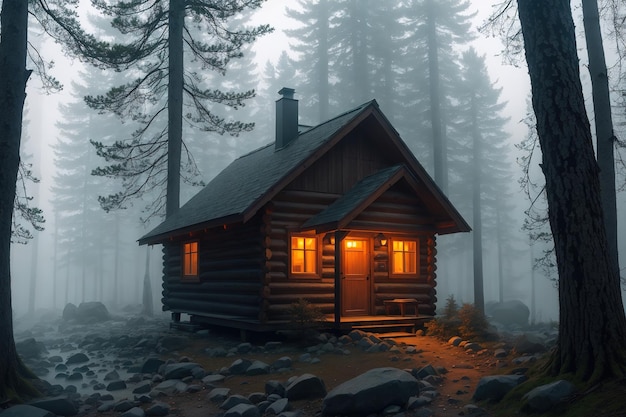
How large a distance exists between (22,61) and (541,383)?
994 centimetres

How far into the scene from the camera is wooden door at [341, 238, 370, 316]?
16.0m

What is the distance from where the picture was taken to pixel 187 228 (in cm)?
1734

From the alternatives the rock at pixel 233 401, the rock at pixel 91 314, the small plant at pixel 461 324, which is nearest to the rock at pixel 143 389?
the rock at pixel 233 401

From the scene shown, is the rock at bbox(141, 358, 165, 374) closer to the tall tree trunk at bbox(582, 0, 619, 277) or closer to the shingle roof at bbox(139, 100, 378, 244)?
the shingle roof at bbox(139, 100, 378, 244)

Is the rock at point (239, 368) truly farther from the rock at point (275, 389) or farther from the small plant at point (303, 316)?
the small plant at point (303, 316)

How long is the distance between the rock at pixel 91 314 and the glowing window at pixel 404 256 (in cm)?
2171

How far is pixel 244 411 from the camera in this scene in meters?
7.79

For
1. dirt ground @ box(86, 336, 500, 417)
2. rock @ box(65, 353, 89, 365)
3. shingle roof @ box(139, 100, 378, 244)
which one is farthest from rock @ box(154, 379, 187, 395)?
rock @ box(65, 353, 89, 365)

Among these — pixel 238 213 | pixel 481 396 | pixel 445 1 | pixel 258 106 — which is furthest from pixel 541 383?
pixel 258 106

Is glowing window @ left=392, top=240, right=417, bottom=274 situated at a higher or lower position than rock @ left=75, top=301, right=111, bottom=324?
higher

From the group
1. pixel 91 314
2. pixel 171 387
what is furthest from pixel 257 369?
pixel 91 314

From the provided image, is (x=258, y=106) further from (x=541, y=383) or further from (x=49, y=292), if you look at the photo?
(x=49, y=292)

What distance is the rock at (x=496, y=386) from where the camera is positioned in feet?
25.2

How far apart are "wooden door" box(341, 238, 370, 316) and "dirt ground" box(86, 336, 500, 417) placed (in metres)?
1.90
